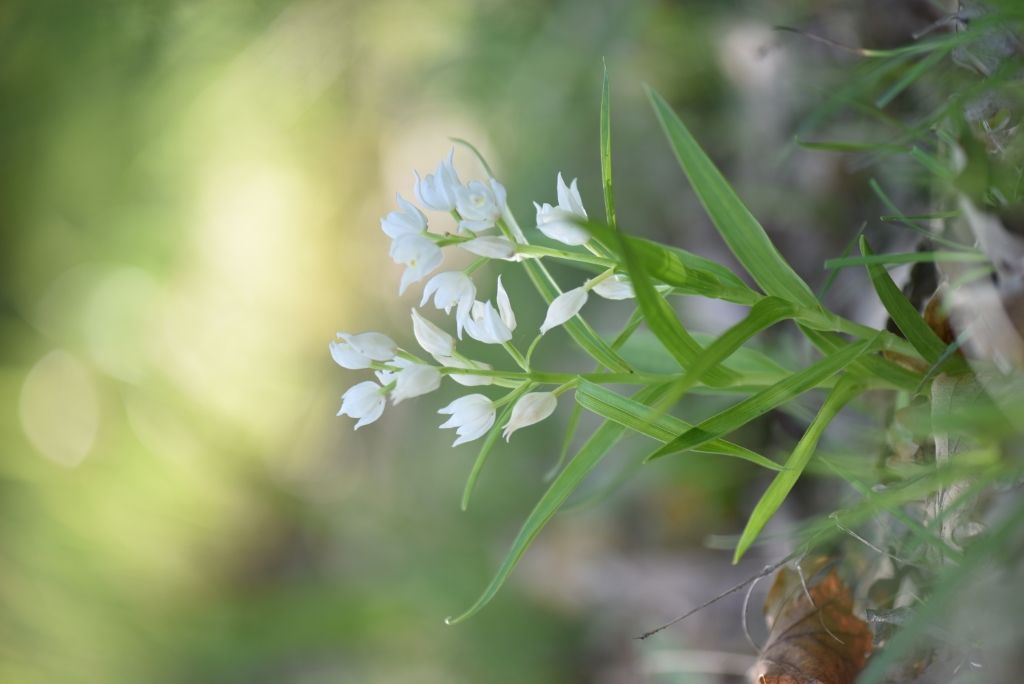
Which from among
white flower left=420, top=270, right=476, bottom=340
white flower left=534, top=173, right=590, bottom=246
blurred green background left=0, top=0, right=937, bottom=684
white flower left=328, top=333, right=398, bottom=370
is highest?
white flower left=534, top=173, right=590, bottom=246

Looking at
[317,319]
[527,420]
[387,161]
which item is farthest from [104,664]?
[527,420]

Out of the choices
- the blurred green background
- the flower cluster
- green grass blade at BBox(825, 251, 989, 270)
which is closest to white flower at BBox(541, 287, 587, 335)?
the flower cluster

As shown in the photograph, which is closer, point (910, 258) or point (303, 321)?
point (910, 258)

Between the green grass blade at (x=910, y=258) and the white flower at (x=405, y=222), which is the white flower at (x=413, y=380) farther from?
the green grass blade at (x=910, y=258)

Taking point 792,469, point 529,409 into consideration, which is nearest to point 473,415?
point 529,409

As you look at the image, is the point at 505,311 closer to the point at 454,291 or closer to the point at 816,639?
the point at 454,291

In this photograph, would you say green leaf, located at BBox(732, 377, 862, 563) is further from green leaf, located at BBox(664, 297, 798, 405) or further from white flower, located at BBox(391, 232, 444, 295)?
white flower, located at BBox(391, 232, 444, 295)

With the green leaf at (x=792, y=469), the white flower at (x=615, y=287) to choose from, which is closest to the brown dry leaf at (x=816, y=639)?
the green leaf at (x=792, y=469)

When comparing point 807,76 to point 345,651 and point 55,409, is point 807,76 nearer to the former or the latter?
point 345,651
